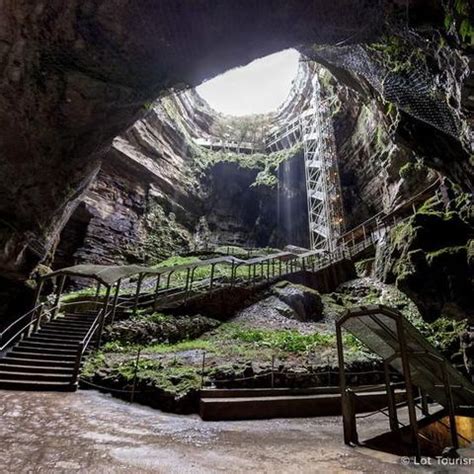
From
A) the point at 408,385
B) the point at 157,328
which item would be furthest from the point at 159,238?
the point at 408,385

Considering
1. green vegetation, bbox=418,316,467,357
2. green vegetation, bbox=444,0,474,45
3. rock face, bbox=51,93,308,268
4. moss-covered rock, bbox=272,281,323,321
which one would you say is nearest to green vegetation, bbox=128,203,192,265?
rock face, bbox=51,93,308,268

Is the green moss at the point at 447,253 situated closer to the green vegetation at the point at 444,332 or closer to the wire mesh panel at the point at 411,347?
the green vegetation at the point at 444,332

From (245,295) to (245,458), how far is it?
1038 centimetres

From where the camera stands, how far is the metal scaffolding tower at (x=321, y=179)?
23734mm

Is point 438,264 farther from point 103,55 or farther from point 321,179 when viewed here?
point 321,179

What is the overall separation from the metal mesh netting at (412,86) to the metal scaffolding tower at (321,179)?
50.6 ft

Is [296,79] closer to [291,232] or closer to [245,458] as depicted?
[291,232]

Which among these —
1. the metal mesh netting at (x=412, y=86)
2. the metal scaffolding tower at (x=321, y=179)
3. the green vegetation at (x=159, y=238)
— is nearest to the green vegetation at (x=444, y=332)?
the metal mesh netting at (x=412, y=86)

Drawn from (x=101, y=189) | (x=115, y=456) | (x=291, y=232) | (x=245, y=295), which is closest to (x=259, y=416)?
(x=115, y=456)

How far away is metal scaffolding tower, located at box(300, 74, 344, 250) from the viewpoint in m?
23.7

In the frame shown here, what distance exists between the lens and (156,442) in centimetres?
402

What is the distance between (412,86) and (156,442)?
8107 millimetres

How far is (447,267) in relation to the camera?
9406 mm

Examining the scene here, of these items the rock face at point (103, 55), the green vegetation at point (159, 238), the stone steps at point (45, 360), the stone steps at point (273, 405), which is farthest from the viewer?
the green vegetation at point (159, 238)
